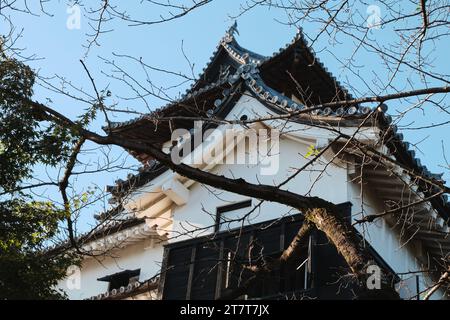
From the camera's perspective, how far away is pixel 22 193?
24.2ft

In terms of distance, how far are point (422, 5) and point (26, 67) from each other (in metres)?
4.14

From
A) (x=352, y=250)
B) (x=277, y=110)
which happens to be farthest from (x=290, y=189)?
(x=352, y=250)

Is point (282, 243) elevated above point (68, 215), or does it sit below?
above

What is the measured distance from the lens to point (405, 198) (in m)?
11.4

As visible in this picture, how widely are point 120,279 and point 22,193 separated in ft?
25.5

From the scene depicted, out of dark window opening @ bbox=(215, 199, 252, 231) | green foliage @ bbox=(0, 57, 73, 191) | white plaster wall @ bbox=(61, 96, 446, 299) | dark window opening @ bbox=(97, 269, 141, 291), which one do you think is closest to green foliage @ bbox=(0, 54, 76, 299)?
green foliage @ bbox=(0, 57, 73, 191)

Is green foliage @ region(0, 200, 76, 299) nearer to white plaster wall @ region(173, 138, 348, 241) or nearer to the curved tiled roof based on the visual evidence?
the curved tiled roof

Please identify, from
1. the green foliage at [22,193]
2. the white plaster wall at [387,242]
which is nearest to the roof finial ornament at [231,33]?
the white plaster wall at [387,242]

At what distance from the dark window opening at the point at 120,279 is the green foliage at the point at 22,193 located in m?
7.21

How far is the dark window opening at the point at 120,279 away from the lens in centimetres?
1469

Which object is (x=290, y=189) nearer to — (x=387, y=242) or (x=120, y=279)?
(x=387, y=242)
